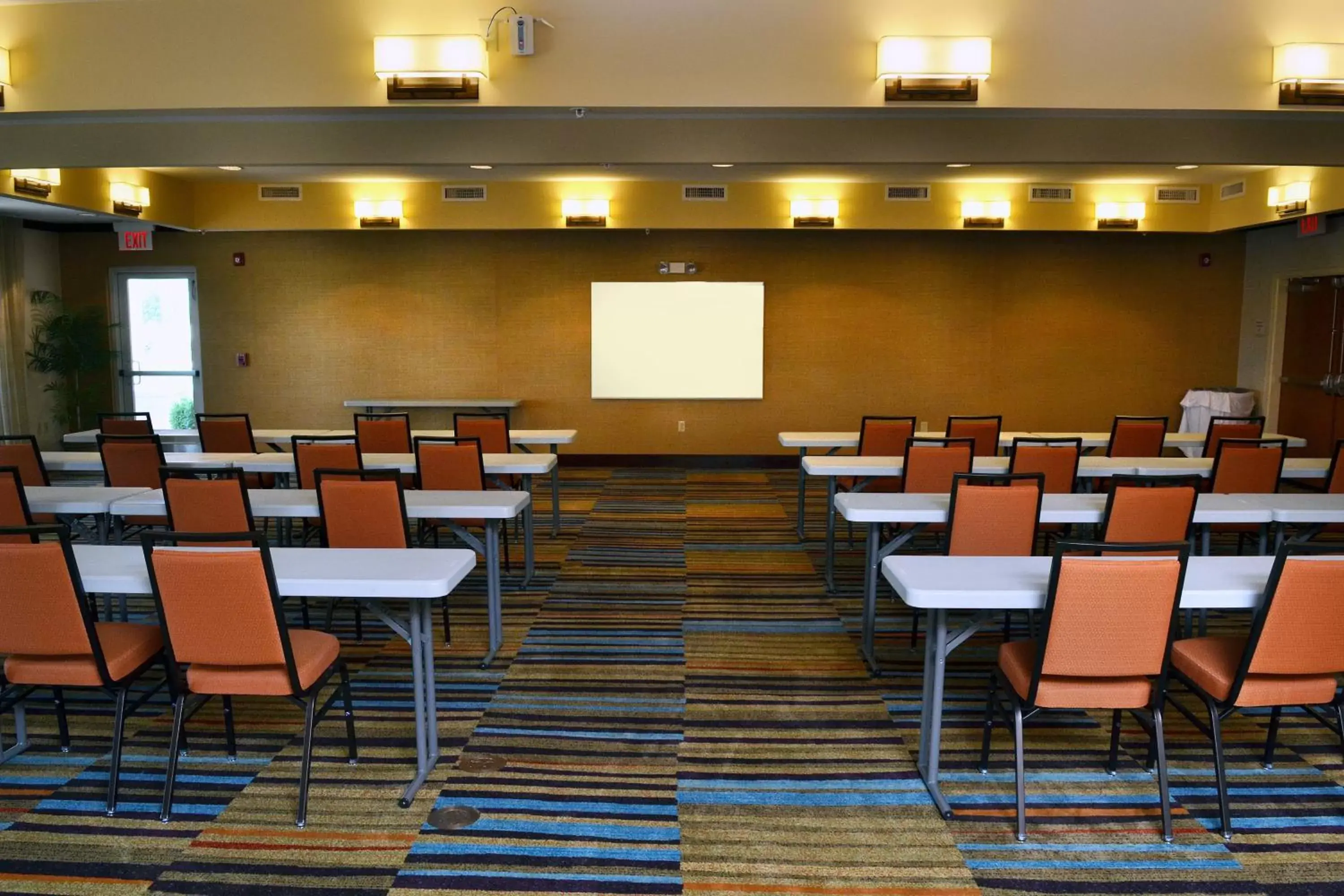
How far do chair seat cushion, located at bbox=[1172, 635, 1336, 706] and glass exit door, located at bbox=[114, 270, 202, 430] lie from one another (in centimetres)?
1043

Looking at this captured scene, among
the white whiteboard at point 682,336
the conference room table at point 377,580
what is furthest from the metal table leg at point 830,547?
the white whiteboard at point 682,336

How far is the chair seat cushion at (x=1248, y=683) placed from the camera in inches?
111

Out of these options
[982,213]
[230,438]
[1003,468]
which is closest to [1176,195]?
[982,213]

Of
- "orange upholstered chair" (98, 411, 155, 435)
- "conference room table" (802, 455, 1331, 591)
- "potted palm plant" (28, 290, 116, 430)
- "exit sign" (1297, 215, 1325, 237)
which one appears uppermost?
"exit sign" (1297, 215, 1325, 237)

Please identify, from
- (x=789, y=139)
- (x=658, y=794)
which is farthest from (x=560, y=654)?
(x=789, y=139)

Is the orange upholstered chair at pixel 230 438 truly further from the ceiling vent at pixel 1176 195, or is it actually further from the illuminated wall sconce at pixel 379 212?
the ceiling vent at pixel 1176 195

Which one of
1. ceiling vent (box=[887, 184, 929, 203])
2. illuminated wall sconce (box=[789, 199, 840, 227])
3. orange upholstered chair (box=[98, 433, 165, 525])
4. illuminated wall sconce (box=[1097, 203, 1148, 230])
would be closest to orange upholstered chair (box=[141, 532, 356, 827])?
orange upholstered chair (box=[98, 433, 165, 525])

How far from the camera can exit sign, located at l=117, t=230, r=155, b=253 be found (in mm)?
9023

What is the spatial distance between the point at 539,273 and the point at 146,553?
25.4ft

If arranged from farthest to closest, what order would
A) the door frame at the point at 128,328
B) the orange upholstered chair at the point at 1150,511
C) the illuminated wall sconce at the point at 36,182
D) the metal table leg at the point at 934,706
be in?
the door frame at the point at 128,328
the illuminated wall sconce at the point at 36,182
the orange upholstered chair at the point at 1150,511
the metal table leg at the point at 934,706

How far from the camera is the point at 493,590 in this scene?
441 cm

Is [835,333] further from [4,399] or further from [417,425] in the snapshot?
[4,399]

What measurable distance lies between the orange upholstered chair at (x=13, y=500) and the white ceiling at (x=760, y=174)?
4884mm

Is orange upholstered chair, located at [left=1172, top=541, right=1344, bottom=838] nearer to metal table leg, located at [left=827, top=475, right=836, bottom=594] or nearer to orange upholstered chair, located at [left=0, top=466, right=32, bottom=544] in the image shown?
metal table leg, located at [left=827, top=475, right=836, bottom=594]
